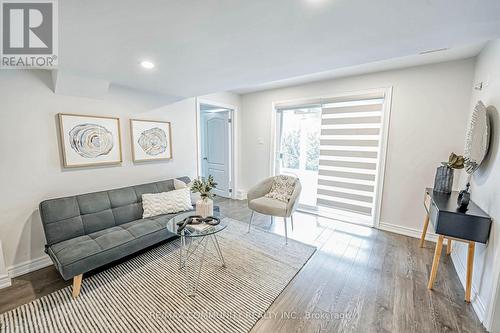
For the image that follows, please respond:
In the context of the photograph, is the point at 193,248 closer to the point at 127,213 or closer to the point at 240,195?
the point at 127,213

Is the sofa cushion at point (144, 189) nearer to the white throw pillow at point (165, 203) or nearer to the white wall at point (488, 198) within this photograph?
the white throw pillow at point (165, 203)

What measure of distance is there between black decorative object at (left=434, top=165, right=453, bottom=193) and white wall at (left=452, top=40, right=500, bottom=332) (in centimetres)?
18

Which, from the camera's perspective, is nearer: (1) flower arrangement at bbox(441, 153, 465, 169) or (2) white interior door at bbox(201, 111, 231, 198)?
(1) flower arrangement at bbox(441, 153, 465, 169)

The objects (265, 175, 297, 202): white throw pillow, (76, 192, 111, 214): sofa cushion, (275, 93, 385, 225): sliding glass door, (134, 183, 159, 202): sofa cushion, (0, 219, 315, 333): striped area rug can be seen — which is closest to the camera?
(0, 219, 315, 333): striped area rug

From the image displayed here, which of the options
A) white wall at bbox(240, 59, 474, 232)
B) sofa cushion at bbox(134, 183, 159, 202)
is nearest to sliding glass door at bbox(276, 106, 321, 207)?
white wall at bbox(240, 59, 474, 232)

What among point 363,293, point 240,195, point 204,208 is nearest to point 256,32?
point 204,208

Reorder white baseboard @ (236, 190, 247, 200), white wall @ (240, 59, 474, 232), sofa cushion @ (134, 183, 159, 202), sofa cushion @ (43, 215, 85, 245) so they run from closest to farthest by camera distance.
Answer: sofa cushion @ (43, 215, 85, 245) → white wall @ (240, 59, 474, 232) → sofa cushion @ (134, 183, 159, 202) → white baseboard @ (236, 190, 247, 200)

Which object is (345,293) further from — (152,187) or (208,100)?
(208,100)

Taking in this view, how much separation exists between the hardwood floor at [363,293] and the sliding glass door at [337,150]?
882 mm

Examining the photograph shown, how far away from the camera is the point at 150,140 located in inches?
117

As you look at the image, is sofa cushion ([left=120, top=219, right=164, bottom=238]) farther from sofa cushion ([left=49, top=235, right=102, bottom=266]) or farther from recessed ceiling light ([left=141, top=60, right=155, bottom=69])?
recessed ceiling light ([left=141, top=60, right=155, bottom=69])

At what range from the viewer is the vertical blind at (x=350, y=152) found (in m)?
3.15

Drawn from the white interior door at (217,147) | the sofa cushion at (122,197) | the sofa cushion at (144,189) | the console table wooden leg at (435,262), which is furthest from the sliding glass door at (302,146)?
the sofa cushion at (122,197)

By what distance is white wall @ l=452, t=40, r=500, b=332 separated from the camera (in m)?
1.49
